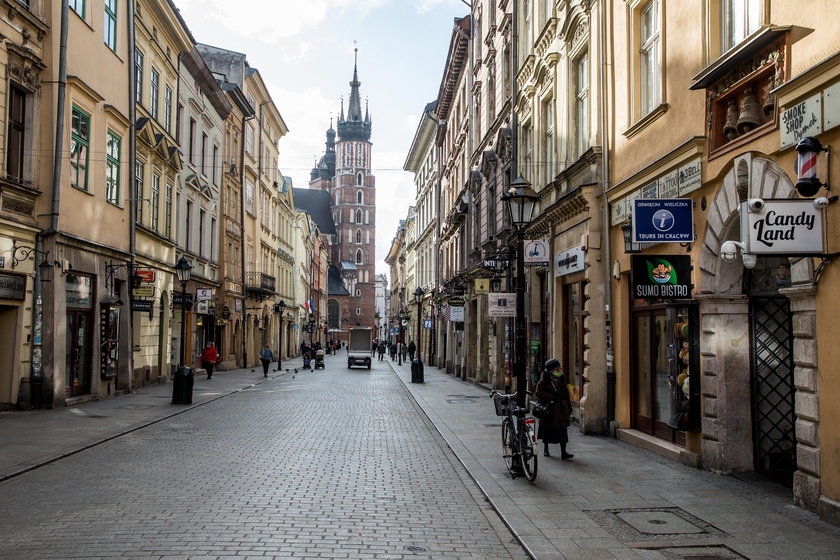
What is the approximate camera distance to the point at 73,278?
19.6 meters

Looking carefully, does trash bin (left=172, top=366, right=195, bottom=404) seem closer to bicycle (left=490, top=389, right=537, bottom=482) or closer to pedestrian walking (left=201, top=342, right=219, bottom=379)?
bicycle (left=490, top=389, right=537, bottom=482)

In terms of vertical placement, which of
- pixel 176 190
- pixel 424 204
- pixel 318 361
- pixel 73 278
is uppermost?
pixel 424 204

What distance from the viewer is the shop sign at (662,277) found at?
1084cm

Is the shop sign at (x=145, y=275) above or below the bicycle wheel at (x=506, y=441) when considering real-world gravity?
above

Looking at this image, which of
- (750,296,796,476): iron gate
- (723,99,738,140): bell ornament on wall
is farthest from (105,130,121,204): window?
(750,296,796,476): iron gate

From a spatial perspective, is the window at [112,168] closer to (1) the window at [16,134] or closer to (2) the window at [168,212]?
(1) the window at [16,134]

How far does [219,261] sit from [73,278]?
1988cm

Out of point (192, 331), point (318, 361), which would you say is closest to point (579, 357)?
point (192, 331)

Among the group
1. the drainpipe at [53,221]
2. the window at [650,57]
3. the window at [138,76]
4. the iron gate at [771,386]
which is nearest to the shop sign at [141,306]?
the drainpipe at [53,221]

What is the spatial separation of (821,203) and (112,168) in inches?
776

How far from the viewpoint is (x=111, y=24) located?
2202 cm

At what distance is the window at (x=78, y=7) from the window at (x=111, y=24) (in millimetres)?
1803

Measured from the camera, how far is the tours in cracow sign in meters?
7.57

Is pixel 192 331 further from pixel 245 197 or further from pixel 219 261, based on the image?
pixel 245 197
